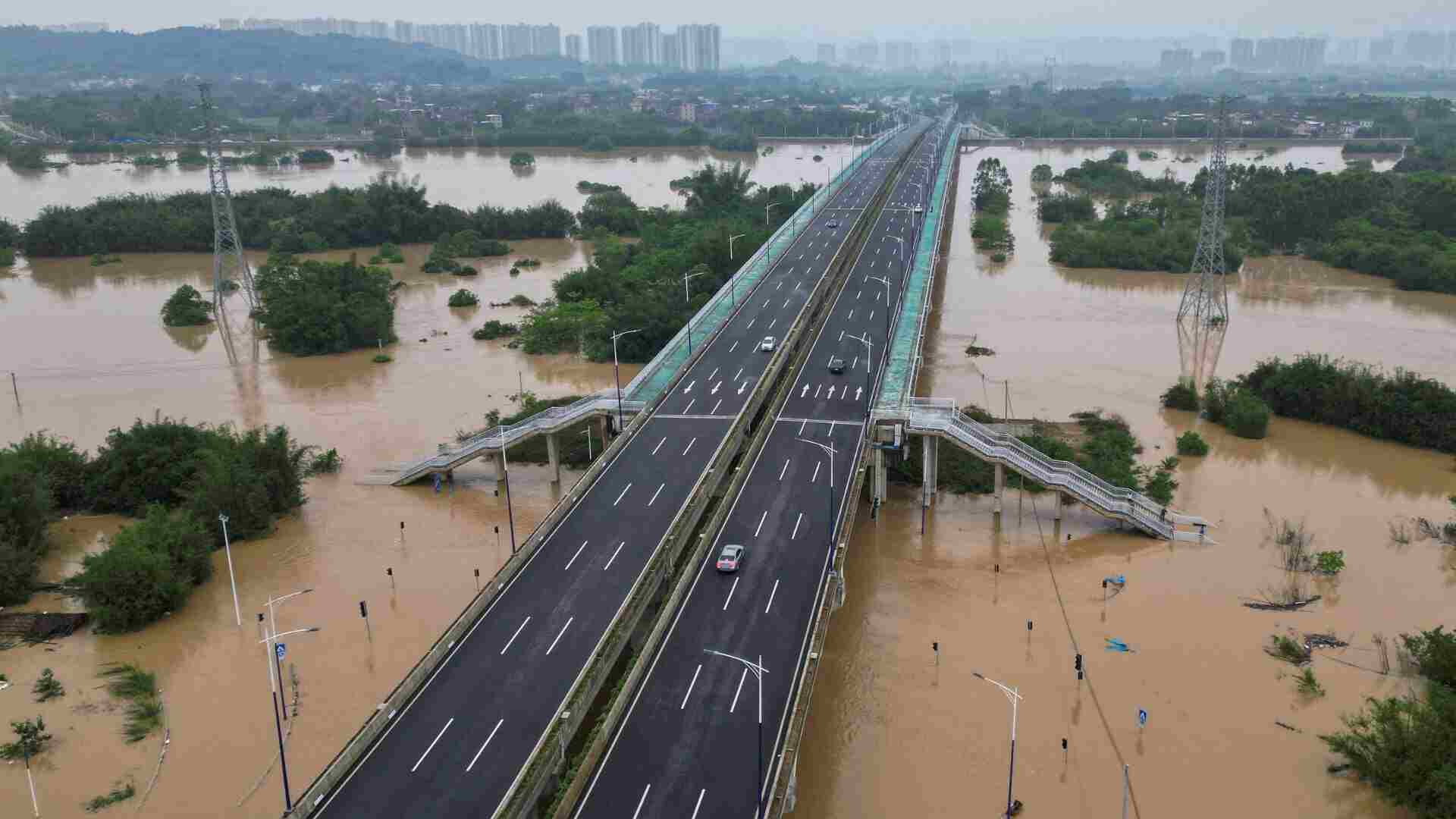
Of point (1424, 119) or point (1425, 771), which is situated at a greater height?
point (1424, 119)

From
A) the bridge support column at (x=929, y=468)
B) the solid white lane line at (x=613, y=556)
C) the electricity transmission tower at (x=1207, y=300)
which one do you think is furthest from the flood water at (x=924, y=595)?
the solid white lane line at (x=613, y=556)

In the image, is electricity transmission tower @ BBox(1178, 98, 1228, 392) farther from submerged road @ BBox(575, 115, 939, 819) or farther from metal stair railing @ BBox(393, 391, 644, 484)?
metal stair railing @ BBox(393, 391, 644, 484)

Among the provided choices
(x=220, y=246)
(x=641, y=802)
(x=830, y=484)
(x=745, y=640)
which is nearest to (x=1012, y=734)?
(x=745, y=640)

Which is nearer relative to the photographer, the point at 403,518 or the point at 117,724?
the point at 117,724

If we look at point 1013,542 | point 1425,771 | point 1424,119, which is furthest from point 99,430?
point 1424,119

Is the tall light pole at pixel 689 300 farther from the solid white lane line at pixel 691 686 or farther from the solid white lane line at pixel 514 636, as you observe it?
the solid white lane line at pixel 691 686

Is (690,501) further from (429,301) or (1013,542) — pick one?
(429,301)

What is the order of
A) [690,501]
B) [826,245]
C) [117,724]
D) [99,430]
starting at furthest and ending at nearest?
[826,245] → [99,430] → [690,501] → [117,724]
